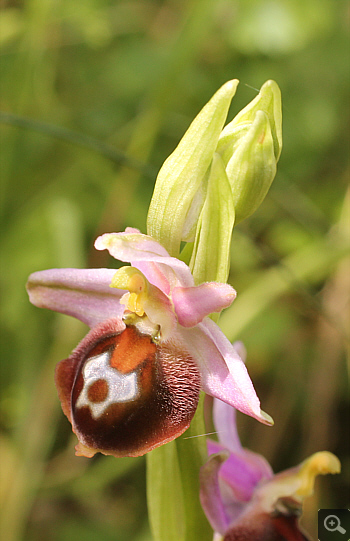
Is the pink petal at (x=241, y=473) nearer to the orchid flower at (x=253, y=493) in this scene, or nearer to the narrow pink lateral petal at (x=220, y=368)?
the orchid flower at (x=253, y=493)

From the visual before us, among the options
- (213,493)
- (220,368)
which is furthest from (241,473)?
(220,368)

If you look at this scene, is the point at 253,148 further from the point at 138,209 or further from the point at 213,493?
the point at 138,209

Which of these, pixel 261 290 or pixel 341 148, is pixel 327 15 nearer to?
pixel 341 148

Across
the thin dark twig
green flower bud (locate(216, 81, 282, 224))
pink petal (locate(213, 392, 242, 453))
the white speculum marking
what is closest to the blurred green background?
the thin dark twig

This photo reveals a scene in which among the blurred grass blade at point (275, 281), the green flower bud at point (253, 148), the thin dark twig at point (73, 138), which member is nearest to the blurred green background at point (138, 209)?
the blurred grass blade at point (275, 281)

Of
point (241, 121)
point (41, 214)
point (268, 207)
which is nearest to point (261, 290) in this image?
point (268, 207)
